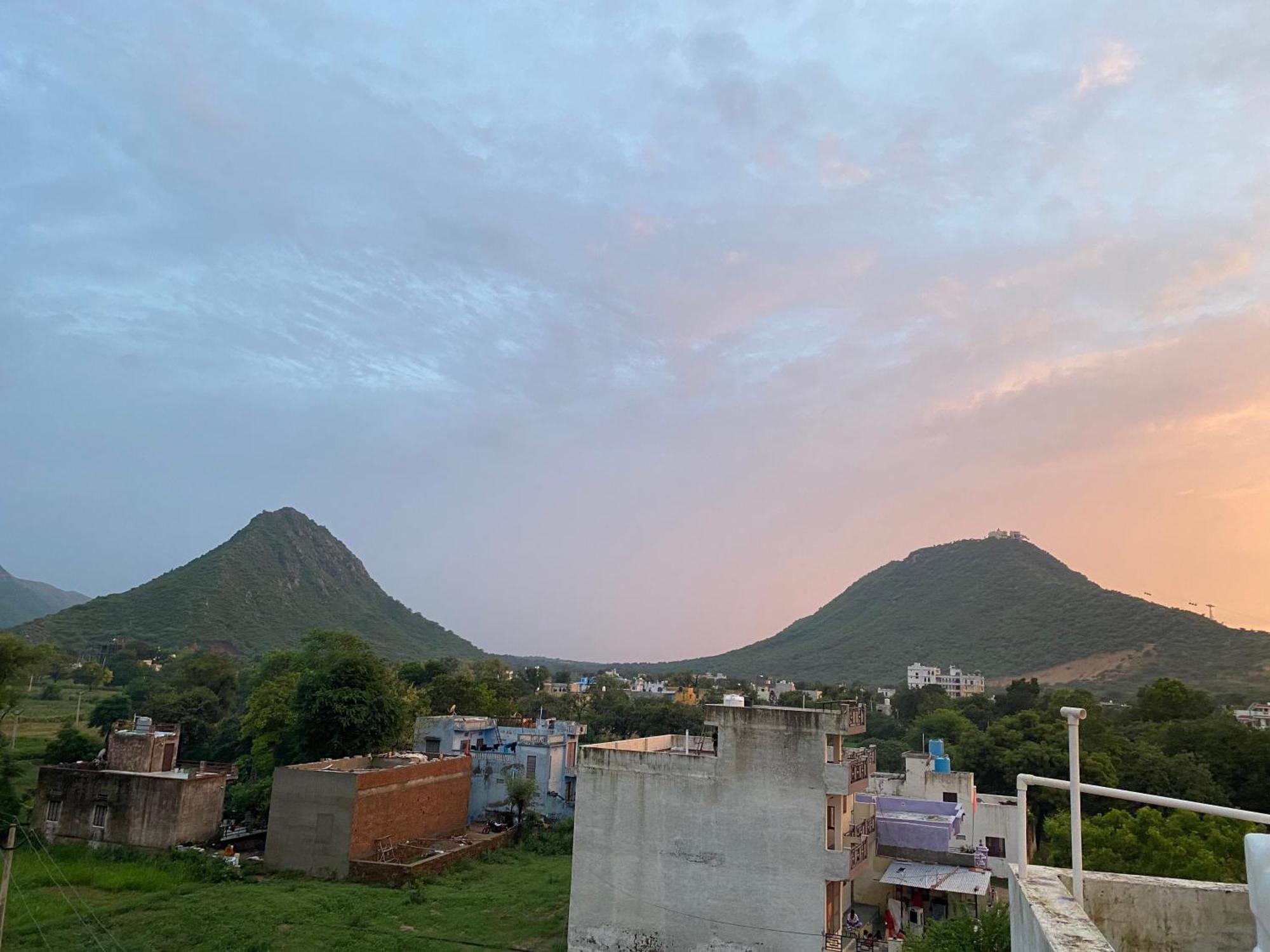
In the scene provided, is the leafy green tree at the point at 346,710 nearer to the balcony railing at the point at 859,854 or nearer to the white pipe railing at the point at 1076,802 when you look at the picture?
the balcony railing at the point at 859,854

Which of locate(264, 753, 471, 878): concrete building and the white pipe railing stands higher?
the white pipe railing

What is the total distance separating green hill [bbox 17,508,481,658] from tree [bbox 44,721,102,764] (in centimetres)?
6747

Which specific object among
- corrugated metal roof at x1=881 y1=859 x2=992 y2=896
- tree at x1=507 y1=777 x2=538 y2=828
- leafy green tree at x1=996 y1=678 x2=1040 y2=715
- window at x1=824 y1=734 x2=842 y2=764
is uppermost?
window at x1=824 y1=734 x2=842 y2=764

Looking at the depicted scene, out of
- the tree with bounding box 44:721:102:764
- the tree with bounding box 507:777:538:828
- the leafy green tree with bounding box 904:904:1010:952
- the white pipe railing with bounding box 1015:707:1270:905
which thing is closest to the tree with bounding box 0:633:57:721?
the tree with bounding box 44:721:102:764

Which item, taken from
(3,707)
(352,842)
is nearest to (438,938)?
(352,842)

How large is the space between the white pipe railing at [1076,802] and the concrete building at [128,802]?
102 feet

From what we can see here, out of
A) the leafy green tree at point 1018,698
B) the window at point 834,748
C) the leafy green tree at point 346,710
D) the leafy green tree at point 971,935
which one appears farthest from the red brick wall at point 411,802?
the leafy green tree at point 1018,698

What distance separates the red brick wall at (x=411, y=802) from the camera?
91.5ft

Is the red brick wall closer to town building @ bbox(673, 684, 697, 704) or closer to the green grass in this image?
the green grass

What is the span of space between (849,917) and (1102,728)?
27.1 m

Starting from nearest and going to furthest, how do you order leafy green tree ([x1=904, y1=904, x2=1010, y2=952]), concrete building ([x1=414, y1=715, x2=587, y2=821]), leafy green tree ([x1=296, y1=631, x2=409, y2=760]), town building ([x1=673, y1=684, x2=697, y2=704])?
1. leafy green tree ([x1=904, y1=904, x2=1010, y2=952])
2. leafy green tree ([x1=296, y1=631, x2=409, y2=760])
3. concrete building ([x1=414, y1=715, x2=587, y2=821])
4. town building ([x1=673, y1=684, x2=697, y2=704])

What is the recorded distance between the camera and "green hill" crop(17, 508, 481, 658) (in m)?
108

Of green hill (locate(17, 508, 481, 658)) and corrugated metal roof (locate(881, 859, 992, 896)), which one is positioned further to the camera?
green hill (locate(17, 508, 481, 658))

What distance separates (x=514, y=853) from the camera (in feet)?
108
